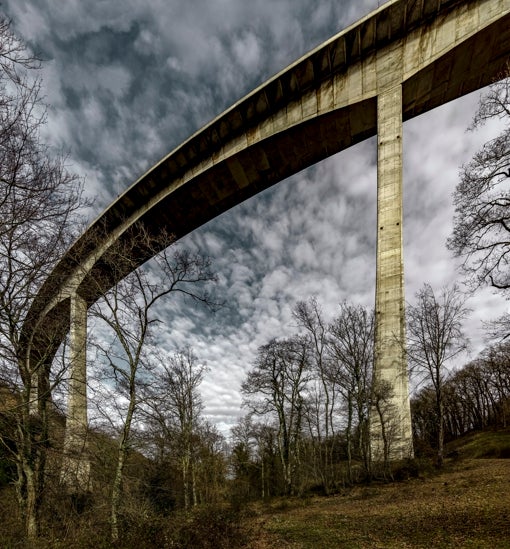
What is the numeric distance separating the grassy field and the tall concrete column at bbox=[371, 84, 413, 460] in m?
1.71

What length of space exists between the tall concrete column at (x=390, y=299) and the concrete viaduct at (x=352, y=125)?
0.13 feet

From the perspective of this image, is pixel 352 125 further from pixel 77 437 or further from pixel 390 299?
pixel 77 437

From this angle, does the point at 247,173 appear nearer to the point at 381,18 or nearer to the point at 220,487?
the point at 381,18

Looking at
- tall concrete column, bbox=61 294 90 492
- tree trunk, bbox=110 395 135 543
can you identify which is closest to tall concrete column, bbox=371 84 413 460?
tree trunk, bbox=110 395 135 543

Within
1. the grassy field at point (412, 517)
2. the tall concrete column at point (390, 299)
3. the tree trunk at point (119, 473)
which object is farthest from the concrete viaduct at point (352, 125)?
the grassy field at point (412, 517)

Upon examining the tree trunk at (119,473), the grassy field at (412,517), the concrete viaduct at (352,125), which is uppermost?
the concrete viaduct at (352,125)

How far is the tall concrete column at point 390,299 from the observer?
10.9 m

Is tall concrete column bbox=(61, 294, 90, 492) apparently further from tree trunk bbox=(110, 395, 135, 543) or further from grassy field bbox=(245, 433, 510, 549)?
grassy field bbox=(245, 433, 510, 549)

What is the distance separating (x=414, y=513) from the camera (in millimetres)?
7406

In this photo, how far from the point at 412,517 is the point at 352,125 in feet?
52.9

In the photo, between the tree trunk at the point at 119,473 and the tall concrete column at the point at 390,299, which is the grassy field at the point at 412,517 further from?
the tree trunk at the point at 119,473

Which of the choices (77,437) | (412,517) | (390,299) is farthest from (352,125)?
(77,437)

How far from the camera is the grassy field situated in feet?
19.0

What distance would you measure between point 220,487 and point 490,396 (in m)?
39.4
